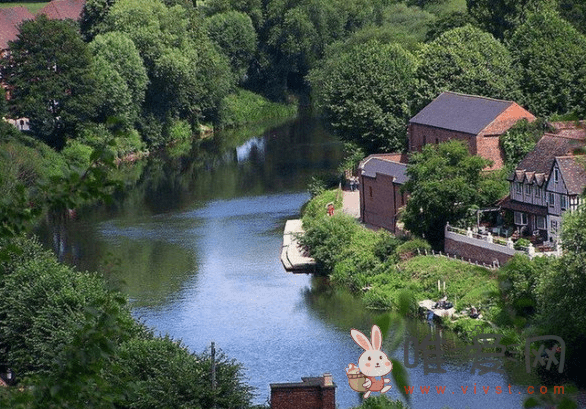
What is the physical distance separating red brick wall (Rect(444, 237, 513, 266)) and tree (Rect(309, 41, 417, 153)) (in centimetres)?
1328

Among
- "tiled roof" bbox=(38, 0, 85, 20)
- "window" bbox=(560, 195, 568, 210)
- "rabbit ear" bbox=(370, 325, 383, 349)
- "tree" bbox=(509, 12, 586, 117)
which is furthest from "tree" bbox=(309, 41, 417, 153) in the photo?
"tiled roof" bbox=(38, 0, 85, 20)

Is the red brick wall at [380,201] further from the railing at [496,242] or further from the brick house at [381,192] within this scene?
the railing at [496,242]

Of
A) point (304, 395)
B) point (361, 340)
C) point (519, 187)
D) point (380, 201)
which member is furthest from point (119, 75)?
point (304, 395)

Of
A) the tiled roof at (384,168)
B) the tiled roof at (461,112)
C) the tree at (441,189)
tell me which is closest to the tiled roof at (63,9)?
the tiled roof at (461,112)

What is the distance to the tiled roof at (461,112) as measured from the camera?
46.8m

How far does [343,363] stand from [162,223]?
1821cm

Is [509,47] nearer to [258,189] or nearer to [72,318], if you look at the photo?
[258,189]

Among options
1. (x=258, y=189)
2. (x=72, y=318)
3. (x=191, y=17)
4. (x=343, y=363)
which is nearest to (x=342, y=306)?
(x=343, y=363)

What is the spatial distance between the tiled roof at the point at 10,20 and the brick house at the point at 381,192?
31.0 m

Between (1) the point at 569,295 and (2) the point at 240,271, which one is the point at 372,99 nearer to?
(2) the point at 240,271

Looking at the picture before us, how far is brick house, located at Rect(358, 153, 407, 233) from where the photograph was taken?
145 feet

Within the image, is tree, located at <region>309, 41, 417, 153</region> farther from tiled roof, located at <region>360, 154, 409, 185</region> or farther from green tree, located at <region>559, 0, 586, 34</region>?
green tree, located at <region>559, 0, 586, 34</region>

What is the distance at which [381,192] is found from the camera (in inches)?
1779

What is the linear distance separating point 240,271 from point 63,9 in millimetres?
44071
